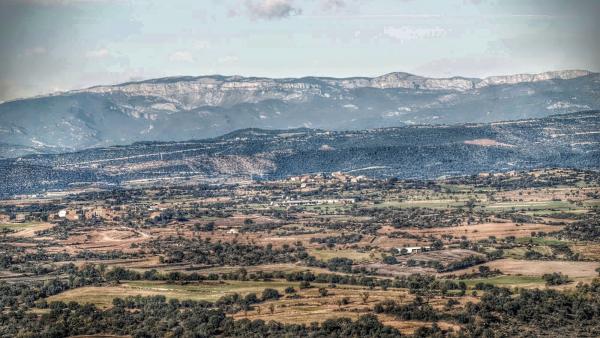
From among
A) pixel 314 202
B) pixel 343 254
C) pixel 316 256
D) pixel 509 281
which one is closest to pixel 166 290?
pixel 316 256

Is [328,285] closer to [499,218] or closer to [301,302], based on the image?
[301,302]

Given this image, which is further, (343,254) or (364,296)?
(343,254)

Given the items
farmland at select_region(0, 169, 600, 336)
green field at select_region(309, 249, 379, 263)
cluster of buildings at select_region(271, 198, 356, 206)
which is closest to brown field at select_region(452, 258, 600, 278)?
farmland at select_region(0, 169, 600, 336)

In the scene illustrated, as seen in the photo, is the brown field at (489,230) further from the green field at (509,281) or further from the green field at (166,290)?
the green field at (166,290)

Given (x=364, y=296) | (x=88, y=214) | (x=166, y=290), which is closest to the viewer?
(x=364, y=296)

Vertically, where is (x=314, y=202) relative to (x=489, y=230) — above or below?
below

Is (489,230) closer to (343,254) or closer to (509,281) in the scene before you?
(343,254)

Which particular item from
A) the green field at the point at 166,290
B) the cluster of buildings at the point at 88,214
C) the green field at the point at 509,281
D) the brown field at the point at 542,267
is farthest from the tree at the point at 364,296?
the cluster of buildings at the point at 88,214

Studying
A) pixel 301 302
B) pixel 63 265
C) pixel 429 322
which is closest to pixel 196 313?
pixel 301 302

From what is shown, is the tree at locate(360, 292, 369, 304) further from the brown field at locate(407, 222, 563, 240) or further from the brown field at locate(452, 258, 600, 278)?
the brown field at locate(407, 222, 563, 240)

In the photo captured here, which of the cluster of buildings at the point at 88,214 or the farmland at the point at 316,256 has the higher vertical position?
the cluster of buildings at the point at 88,214

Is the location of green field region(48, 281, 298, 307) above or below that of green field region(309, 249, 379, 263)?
above
